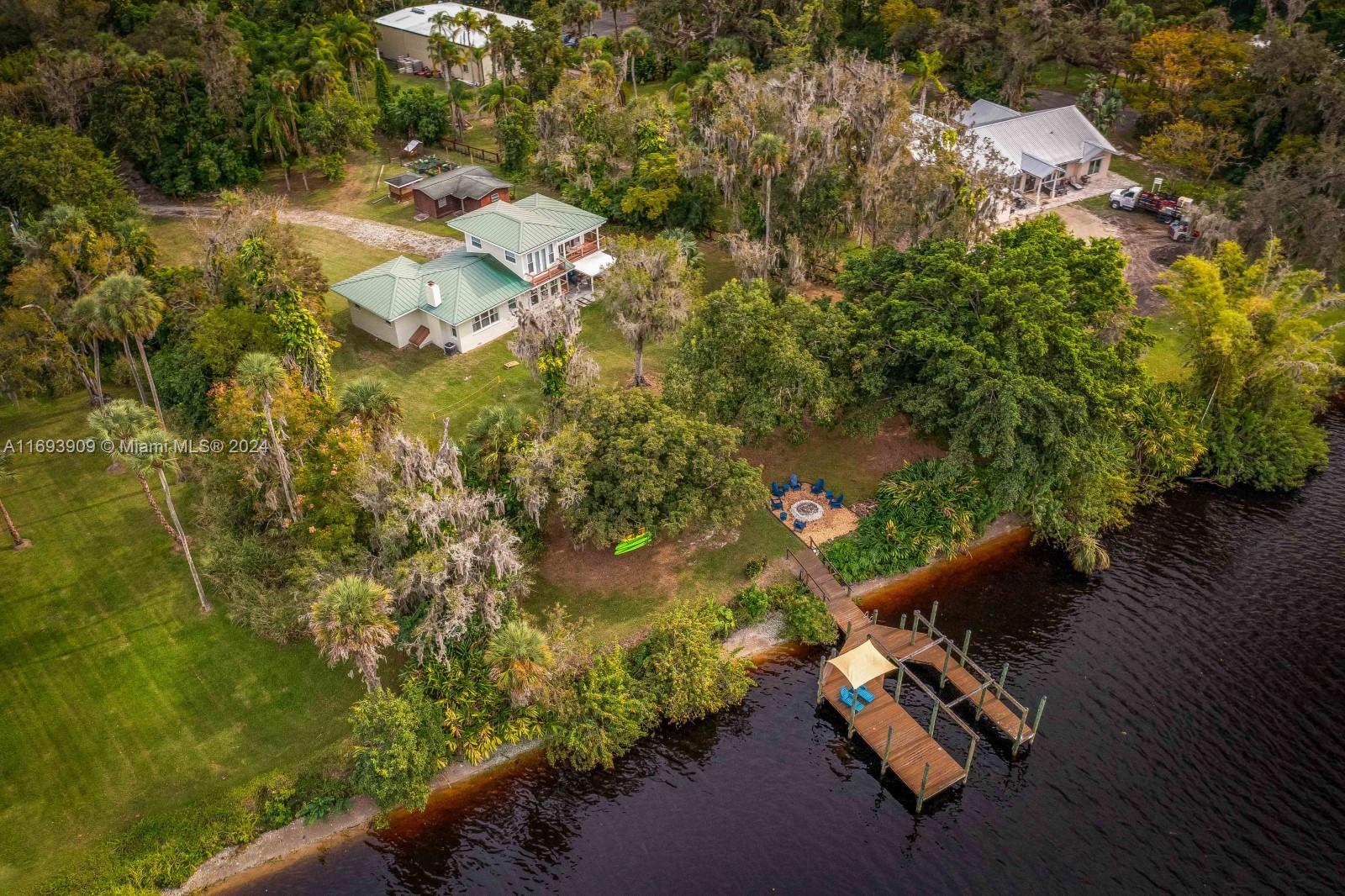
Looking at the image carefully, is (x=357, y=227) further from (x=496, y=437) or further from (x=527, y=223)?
(x=496, y=437)

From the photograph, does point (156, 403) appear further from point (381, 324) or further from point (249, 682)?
point (249, 682)

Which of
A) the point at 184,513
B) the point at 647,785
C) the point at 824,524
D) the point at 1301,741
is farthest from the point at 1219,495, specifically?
the point at 184,513

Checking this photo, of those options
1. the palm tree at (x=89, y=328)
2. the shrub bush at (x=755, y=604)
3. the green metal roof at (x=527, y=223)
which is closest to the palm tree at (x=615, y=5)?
the green metal roof at (x=527, y=223)

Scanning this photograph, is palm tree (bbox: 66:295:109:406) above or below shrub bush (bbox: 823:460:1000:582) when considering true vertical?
above

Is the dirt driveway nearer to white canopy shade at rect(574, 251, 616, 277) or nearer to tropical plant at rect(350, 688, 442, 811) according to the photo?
white canopy shade at rect(574, 251, 616, 277)

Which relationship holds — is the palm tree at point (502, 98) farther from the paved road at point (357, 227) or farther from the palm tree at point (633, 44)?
the paved road at point (357, 227)

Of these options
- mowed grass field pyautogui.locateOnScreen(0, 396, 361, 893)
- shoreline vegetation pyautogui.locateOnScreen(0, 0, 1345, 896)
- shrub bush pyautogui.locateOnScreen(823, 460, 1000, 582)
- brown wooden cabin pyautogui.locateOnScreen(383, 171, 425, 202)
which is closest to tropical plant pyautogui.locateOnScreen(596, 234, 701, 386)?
shoreline vegetation pyautogui.locateOnScreen(0, 0, 1345, 896)
